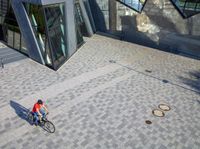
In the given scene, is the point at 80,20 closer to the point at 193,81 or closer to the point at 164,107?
the point at 193,81

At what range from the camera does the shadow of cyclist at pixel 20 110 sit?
13.7 m

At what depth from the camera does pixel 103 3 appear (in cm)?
3275

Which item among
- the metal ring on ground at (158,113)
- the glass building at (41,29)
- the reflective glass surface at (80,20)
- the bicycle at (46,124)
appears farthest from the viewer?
the reflective glass surface at (80,20)

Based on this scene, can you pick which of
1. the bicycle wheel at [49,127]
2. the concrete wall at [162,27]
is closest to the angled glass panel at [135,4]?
the concrete wall at [162,27]

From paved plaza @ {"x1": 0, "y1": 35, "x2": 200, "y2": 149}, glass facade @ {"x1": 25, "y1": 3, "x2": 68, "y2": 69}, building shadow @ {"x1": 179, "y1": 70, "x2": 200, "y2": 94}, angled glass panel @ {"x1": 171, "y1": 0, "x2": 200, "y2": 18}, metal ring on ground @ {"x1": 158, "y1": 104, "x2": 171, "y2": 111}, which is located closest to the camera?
paved plaza @ {"x1": 0, "y1": 35, "x2": 200, "y2": 149}

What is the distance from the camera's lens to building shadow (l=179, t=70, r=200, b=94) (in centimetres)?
1806

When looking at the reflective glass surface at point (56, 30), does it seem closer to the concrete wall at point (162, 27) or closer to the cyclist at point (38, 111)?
the cyclist at point (38, 111)

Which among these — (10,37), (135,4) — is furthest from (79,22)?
(10,37)

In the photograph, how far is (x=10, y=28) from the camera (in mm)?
24266

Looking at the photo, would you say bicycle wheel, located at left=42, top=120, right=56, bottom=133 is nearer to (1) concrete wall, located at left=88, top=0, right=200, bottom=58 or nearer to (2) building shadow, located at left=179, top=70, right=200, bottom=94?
(2) building shadow, located at left=179, top=70, right=200, bottom=94

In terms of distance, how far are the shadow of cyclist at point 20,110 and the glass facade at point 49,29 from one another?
6078mm

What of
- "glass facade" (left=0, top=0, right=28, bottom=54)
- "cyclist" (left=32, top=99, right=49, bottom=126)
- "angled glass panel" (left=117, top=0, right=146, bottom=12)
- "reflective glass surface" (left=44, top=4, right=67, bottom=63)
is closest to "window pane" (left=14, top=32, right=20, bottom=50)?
"glass facade" (left=0, top=0, right=28, bottom=54)

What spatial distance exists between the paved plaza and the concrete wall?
2121 millimetres

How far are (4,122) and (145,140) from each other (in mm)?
7943
